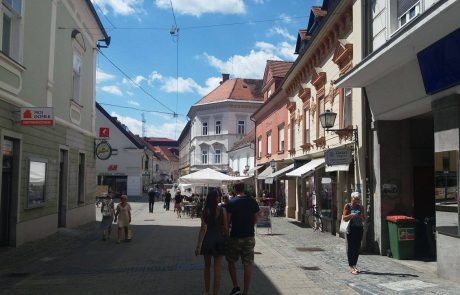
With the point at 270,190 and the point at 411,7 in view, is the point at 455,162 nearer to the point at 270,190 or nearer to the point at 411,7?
the point at 411,7

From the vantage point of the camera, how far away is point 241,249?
24.9 feet

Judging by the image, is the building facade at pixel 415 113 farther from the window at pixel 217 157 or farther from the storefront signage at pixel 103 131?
the window at pixel 217 157

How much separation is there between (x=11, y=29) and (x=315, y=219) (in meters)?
12.0

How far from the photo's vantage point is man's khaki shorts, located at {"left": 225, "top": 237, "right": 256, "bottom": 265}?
7.59 m

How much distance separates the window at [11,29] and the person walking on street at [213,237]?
750 centimetres

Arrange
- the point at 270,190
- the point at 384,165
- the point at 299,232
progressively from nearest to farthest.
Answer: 1. the point at 384,165
2. the point at 299,232
3. the point at 270,190

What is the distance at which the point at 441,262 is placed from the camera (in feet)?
29.4

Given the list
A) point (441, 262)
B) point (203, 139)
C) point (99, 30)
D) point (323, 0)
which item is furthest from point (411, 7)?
point (203, 139)

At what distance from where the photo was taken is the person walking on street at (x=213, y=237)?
7457 millimetres

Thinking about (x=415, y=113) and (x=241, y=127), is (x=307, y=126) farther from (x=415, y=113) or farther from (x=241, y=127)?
(x=241, y=127)

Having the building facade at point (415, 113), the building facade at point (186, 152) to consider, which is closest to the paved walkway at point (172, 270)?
the building facade at point (415, 113)

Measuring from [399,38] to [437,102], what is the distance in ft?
4.87

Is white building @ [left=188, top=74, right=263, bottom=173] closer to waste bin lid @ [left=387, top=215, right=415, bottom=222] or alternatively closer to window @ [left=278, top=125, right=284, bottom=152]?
window @ [left=278, top=125, right=284, bottom=152]

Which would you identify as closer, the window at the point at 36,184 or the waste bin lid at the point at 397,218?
A: the waste bin lid at the point at 397,218
